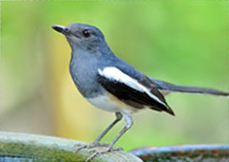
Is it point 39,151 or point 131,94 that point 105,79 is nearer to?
point 131,94

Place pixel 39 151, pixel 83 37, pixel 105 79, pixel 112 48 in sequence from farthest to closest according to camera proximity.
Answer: pixel 112 48 → pixel 83 37 → pixel 105 79 → pixel 39 151

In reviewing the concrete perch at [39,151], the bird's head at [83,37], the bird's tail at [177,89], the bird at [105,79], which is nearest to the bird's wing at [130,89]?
the bird at [105,79]

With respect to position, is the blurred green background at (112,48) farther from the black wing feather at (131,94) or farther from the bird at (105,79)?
the black wing feather at (131,94)

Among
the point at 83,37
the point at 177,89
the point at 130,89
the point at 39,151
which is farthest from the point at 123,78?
the point at 39,151

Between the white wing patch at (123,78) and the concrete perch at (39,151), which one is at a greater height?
the white wing patch at (123,78)

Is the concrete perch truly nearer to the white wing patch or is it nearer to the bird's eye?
the white wing patch

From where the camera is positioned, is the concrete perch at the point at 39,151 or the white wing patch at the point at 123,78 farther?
the white wing patch at the point at 123,78

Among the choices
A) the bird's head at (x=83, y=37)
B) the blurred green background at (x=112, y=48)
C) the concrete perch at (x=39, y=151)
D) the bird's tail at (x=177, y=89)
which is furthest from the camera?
the blurred green background at (x=112, y=48)

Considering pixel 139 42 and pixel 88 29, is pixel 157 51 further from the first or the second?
pixel 88 29
